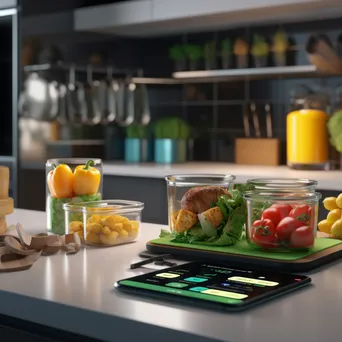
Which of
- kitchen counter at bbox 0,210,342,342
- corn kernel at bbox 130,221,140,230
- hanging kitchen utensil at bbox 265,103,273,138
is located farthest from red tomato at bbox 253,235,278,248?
hanging kitchen utensil at bbox 265,103,273,138

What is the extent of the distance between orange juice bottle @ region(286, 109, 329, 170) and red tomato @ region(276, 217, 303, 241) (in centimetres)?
181

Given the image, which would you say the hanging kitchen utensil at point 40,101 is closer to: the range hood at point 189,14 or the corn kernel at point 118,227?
the range hood at point 189,14

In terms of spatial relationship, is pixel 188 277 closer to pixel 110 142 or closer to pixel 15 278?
pixel 15 278

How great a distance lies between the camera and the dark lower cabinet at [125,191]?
3150 millimetres

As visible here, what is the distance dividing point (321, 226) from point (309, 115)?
1.61 metres

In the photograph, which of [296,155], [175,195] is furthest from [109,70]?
[175,195]

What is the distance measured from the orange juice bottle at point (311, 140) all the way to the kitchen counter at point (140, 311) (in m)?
1.84

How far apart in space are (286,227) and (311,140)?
1849 mm

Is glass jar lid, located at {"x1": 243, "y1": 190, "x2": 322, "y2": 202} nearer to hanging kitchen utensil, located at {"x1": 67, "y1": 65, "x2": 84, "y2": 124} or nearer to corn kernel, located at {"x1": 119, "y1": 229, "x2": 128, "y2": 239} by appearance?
corn kernel, located at {"x1": 119, "y1": 229, "x2": 128, "y2": 239}

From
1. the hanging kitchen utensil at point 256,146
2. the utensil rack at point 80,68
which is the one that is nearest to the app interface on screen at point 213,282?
the hanging kitchen utensil at point 256,146

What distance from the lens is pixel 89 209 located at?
1532 millimetres

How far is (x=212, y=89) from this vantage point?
12.4 feet

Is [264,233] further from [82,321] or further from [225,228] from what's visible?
[82,321]

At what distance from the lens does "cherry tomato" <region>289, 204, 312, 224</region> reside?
4.41ft
